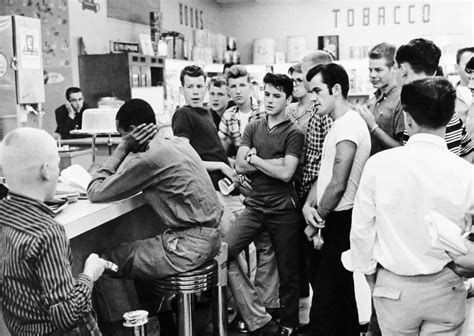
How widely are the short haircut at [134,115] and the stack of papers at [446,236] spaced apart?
4.96ft

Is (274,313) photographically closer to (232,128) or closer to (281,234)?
(281,234)

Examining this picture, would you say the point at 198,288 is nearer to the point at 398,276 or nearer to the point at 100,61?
the point at 398,276

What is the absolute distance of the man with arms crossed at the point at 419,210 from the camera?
2170 mm

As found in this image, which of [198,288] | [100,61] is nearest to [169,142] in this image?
→ [198,288]

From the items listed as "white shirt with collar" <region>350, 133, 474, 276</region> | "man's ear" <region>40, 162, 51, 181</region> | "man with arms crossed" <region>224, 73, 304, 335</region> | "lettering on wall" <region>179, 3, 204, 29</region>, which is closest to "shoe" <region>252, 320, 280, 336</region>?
"man with arms crossed" <region>224, 73, 304, 335</region>

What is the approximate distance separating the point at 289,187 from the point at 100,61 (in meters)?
4.67

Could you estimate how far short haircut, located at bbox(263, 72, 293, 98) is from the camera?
3.64m

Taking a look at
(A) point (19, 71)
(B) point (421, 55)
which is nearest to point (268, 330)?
(B) point (421, 55)

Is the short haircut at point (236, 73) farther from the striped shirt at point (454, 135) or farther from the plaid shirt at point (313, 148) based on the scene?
the striped shirt at point (454, 135)

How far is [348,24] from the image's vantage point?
12.4 meters

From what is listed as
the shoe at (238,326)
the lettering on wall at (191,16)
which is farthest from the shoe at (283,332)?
the lettering on wall at (191,16)

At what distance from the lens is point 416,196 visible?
2.18 meters

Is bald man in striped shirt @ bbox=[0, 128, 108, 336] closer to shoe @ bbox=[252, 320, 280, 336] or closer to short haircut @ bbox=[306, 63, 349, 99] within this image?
short haircut @ bbox=[306, 63, 349, 99]

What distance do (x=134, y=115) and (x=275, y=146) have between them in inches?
38.6
